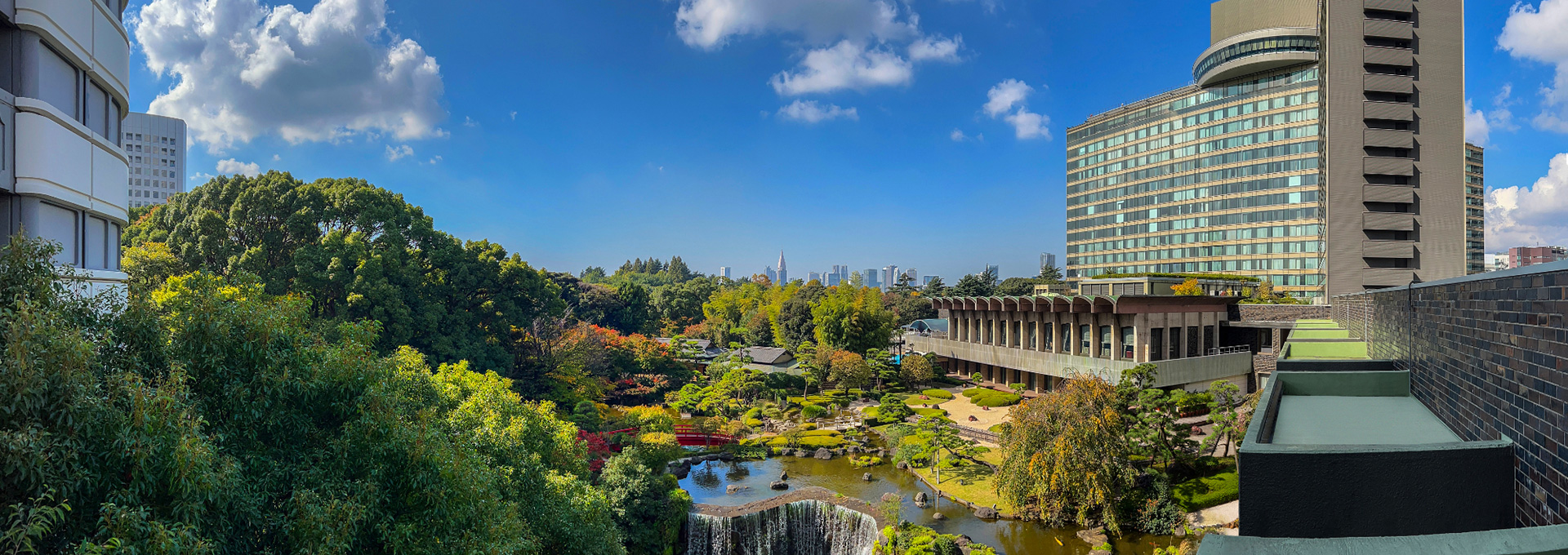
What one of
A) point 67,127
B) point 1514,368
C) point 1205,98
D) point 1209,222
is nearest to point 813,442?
point 67,127

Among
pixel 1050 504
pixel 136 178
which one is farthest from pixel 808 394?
pixel 136 178

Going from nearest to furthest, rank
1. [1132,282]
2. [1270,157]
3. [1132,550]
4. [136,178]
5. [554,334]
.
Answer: [1132,550] < [554,334] < [1132,282] < [1270,157] < [136,178]

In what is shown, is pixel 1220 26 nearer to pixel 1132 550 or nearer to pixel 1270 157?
pixel 1270 157

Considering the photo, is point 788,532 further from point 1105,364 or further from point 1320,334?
point 1105,364

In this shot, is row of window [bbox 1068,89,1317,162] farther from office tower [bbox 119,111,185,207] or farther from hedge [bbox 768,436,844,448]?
office tower [bbox 119,111,185,207]

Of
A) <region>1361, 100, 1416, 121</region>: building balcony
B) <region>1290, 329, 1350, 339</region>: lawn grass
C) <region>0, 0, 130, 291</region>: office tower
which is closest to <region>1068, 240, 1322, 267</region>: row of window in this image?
<region>1361, 100, 1416, 121</region>: building balcony

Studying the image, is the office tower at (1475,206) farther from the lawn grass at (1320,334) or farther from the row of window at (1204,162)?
the lawn grass at (1320,334)

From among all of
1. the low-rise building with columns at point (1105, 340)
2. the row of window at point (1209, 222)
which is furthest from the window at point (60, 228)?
the row of window at point (1209, 222)
